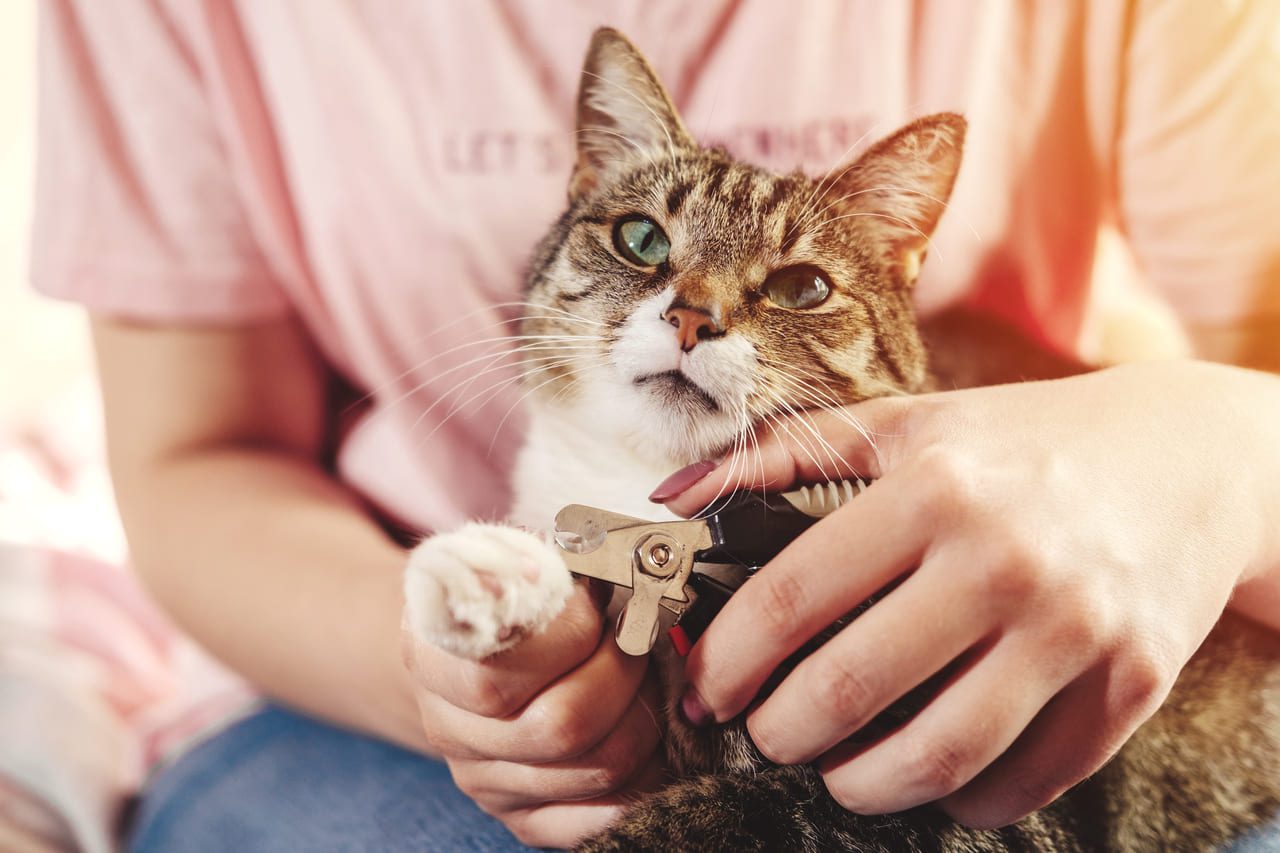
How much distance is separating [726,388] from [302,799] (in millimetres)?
623

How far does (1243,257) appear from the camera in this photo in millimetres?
668

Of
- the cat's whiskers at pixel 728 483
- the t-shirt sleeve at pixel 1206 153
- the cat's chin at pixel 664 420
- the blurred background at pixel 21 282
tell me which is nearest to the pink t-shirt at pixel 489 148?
the t-shirt sleeve at pixel 1206 153

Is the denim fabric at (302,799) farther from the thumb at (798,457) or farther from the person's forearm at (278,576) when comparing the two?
the thumb at (798,457)

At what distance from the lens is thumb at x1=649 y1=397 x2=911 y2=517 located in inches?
19.0

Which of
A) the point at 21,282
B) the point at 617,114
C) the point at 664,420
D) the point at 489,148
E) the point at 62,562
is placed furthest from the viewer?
the point at 21,282

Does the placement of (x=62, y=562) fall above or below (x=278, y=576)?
below

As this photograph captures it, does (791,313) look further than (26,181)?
No

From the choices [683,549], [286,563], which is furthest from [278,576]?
[683,549]

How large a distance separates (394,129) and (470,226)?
125 millimetres

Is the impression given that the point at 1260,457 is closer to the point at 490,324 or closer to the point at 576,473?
the point at 576,473

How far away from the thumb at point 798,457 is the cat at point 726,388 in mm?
13

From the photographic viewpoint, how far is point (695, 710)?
1.64 feet

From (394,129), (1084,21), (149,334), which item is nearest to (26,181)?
(149,334)

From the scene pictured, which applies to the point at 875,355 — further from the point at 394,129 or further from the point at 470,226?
the point at 394,129
